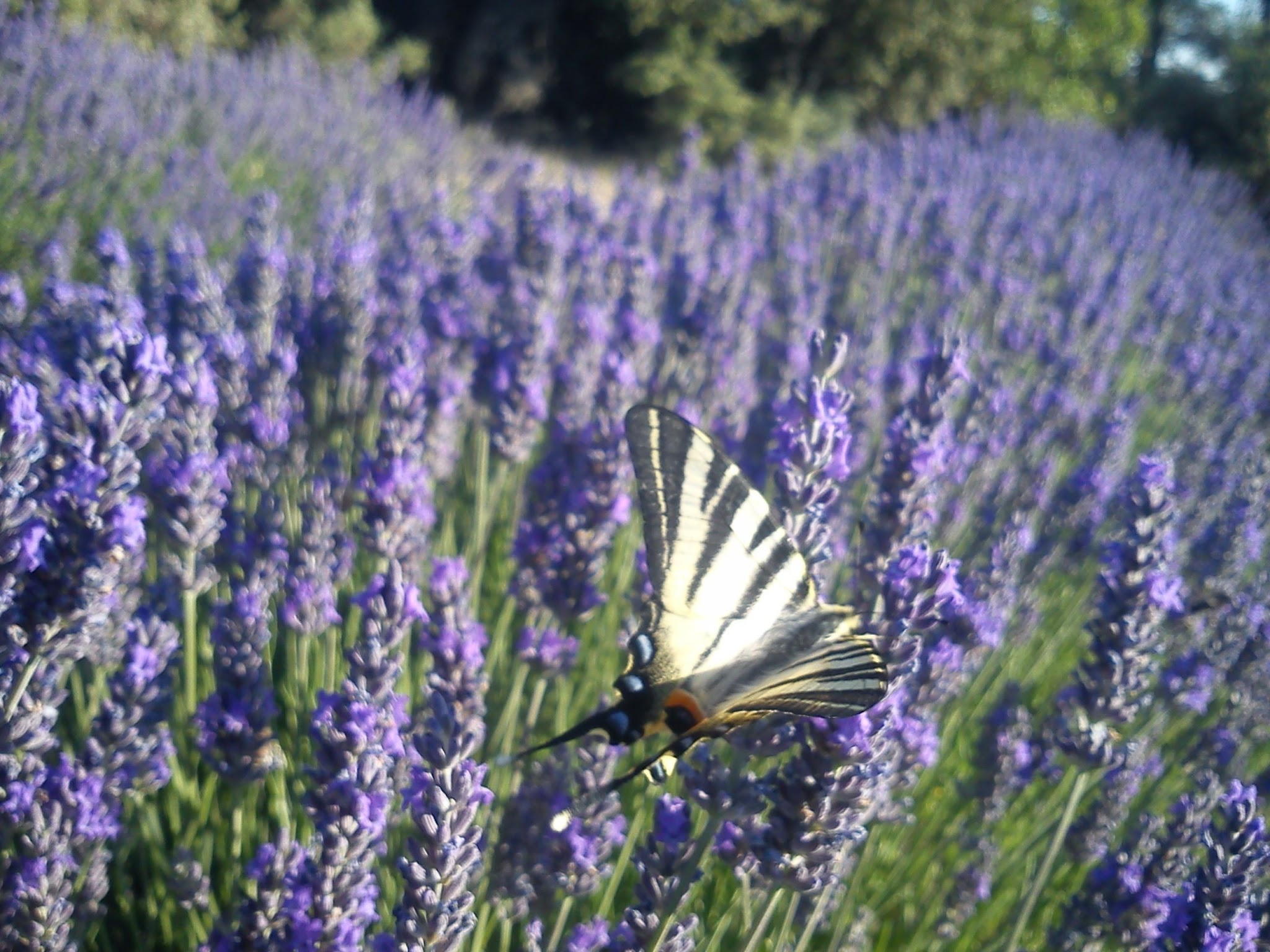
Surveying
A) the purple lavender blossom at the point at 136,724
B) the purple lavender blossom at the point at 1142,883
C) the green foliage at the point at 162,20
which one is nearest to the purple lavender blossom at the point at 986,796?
the purple lavender blossom at the point at 1142,883

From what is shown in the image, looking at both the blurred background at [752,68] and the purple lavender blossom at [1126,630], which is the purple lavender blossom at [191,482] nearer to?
the purple lavender blossom at [1126,630]

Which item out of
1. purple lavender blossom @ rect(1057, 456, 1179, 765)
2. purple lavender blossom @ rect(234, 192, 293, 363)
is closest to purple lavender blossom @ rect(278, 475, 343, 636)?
purple lavender blossom @ rect(234, 192, 293, 363)

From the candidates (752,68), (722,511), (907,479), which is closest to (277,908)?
(722,511)

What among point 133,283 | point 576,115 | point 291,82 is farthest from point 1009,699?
point 576,115

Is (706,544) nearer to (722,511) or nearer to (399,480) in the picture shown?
(722,511)

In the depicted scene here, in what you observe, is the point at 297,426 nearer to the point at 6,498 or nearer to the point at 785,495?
the point at 6,498

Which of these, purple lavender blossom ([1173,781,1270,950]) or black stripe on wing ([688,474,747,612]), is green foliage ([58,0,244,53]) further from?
purple lavender blossom ([1173,781,1270,950])

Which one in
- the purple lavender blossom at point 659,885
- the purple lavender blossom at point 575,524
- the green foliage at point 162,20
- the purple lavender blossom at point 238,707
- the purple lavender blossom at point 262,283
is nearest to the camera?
the purple lavender blossom at point 659,885
